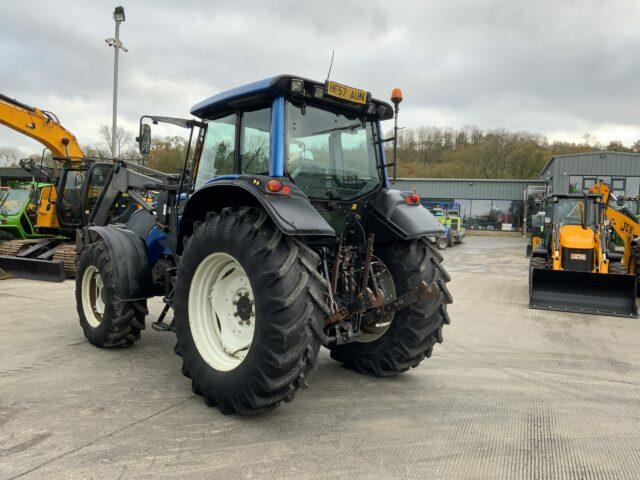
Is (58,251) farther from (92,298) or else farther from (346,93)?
(346,93)

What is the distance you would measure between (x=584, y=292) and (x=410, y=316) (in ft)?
18.6

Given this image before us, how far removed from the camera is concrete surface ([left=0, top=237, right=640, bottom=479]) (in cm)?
282

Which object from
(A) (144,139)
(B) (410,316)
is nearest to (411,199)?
(B) (410,316)

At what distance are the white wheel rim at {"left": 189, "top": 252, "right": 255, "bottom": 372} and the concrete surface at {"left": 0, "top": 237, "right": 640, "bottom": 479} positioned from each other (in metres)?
0.42

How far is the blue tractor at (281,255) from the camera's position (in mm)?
3201

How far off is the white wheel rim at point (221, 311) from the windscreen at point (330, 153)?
0.86m

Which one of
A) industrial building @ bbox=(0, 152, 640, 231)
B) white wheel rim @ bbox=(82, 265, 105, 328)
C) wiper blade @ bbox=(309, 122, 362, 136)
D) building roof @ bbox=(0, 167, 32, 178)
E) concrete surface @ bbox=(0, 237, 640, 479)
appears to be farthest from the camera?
building roof @ bbox=(0, 167, 32, 178)

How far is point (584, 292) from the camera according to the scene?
8.43 metres

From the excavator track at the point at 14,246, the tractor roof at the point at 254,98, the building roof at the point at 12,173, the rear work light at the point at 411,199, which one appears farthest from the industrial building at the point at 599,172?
the building roof at the point at 12,173

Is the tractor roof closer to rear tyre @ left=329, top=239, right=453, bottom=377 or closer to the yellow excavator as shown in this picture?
rear tyre @ left=329, top=239, right=453, bottom=377

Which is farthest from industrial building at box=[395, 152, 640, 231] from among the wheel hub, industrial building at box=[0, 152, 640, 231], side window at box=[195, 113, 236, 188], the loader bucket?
the wheel hub

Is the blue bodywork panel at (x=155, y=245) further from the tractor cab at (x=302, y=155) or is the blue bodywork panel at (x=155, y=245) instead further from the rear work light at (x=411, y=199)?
the rear work light at (x=411, y=199)

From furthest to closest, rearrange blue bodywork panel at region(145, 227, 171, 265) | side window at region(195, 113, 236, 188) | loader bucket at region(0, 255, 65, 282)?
loader bucket at region(0, 255, 65, 282) < blue bodywork panel at region(145, 227, 171, 265) < side window at region(195, 113, 236, 188)

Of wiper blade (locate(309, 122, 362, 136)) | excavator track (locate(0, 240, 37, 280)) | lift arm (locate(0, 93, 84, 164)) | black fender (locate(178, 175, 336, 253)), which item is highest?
lift arm (locate(0, 93, 84, 164))
